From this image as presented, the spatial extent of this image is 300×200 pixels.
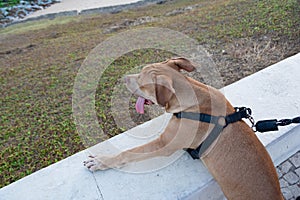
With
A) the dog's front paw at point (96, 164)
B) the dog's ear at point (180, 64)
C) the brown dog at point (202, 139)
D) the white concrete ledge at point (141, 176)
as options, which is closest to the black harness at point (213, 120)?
the brown dog at point (202, 139)

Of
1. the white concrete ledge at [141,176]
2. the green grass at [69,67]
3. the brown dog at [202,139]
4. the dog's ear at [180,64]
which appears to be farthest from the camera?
the green grass at [69,67]

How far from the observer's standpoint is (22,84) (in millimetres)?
5270

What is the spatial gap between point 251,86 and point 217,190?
123 centimetres

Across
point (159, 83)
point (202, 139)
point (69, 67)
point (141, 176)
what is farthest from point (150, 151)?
point (69, 67)

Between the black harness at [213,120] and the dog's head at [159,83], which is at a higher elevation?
the dog's head at [159,83]

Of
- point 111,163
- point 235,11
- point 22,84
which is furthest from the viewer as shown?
point 235,11

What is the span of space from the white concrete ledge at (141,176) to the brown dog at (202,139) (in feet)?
0.33

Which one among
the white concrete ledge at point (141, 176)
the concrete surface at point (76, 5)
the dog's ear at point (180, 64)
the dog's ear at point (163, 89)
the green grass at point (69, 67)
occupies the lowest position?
the white concrete ledge at point (141, 176)

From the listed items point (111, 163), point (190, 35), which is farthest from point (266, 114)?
point (190, 35)

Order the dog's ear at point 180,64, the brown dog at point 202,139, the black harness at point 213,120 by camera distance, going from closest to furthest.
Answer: the brown dog at point 202,139 < the black harness at point 213,120 < the dog's ear at point 180,64

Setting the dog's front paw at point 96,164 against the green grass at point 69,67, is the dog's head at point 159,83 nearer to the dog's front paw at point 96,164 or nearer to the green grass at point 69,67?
the dog's front paw at point 96,164

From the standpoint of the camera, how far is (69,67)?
5.67 metres

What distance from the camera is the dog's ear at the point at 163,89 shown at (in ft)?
6.27

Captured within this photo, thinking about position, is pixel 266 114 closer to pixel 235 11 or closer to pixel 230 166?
pixel 230 166
